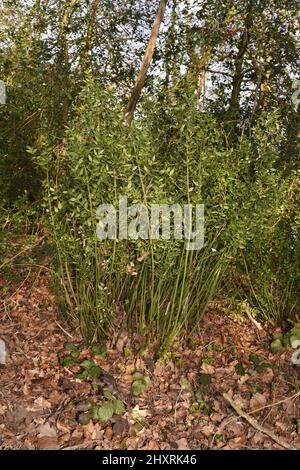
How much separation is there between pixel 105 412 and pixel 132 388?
0.35 meters

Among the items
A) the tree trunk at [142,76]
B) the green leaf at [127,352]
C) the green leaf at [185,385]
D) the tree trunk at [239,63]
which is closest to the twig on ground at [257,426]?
the green leaf at [185,385]

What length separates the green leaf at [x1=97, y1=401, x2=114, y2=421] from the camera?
137 inches

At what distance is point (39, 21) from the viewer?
6105mm

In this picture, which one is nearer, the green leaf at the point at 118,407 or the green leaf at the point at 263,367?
the green leaf at the point at 118,407

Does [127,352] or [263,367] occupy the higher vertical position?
[127,352]

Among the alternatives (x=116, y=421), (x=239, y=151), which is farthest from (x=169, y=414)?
(x=239, y=151)

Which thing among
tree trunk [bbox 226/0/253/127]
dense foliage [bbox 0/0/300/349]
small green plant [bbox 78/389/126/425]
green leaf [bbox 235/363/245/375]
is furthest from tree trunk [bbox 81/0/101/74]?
small green plant [bbox 78/389/126/425]

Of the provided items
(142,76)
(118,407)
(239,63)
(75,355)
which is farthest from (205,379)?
(239,63)

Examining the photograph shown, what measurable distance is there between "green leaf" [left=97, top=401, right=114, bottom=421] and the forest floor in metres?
0.04

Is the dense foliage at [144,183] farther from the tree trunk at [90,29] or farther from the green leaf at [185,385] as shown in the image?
the green leaf at [185,385]

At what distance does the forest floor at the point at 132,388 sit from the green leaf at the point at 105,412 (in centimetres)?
4

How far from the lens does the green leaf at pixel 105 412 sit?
3.49m

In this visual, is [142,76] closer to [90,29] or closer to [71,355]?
[90,29]

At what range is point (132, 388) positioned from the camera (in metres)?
3.81
